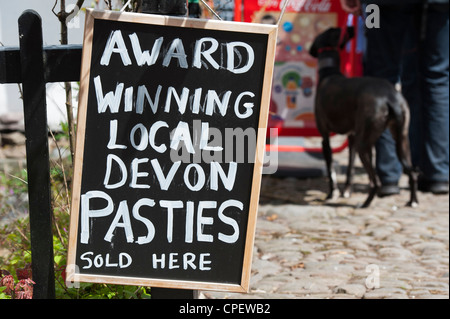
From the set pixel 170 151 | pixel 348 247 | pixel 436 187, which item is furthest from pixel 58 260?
pixel 436 187

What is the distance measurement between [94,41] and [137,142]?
393 mm

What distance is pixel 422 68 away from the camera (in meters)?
6.51

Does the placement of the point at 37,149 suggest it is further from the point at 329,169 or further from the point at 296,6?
the point at 296,6

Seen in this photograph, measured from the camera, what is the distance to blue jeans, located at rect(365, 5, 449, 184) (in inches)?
248

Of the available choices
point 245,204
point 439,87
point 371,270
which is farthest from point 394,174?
point 245,204

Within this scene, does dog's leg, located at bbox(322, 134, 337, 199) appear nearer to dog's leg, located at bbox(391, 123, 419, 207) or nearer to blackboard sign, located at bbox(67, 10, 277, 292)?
dog's leg, located at bbox(391, 123, 419, 207)

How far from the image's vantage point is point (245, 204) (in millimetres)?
2646

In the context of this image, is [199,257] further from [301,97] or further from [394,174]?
[301,97]

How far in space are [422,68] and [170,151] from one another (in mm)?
4467

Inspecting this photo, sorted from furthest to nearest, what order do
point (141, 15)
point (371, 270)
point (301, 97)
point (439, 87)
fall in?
point (301, 97), point (439, 87), point (371, 270), point (141, 15)

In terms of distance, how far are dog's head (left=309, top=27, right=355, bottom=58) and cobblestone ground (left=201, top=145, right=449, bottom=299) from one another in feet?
4.44

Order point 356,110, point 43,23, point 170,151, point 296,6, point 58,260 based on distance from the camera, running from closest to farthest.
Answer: point 170,151 → point 43,23 → point 58,260 → point 356,110 → point 296,6

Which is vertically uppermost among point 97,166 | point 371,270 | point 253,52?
point 253,52

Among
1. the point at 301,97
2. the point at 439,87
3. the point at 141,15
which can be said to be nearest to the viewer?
the point at 141,15
